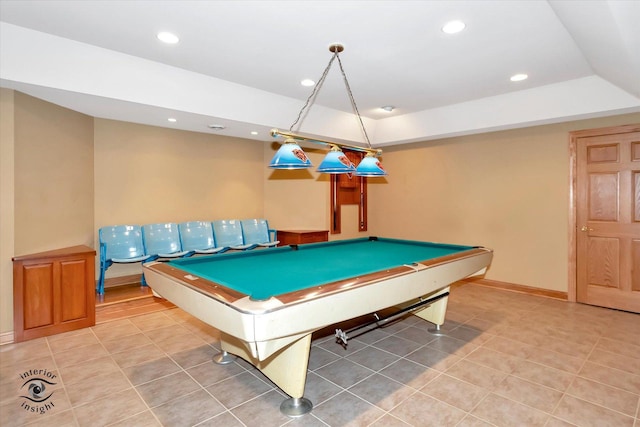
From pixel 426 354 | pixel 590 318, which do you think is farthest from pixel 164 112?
pixel 590 318

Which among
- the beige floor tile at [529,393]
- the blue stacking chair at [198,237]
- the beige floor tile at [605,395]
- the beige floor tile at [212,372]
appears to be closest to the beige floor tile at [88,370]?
the beige floor tile at [212,372]

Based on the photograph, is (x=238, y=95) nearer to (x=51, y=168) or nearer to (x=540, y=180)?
(x=51, y=168)

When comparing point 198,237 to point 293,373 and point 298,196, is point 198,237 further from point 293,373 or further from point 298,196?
point 293,373

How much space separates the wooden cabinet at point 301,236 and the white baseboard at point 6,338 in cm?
361

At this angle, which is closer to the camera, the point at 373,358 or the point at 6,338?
the point at 373,358

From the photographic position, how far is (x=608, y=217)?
431 centimetres

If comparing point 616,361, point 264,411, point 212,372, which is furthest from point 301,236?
point 616,361

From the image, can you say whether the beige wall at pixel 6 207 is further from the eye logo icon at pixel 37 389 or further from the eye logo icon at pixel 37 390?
the eye logo icon at pixel 37 389

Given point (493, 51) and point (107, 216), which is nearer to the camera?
point (493, 51)

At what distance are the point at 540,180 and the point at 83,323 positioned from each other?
5.90 metres

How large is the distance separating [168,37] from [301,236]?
11.5 feet

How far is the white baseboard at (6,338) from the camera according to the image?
10.3ft

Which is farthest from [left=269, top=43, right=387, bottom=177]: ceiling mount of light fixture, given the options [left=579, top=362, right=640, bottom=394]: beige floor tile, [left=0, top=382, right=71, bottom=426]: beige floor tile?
[left=579, top=362, right=640, bottom=394]: beige floor tile

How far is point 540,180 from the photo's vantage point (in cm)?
482
